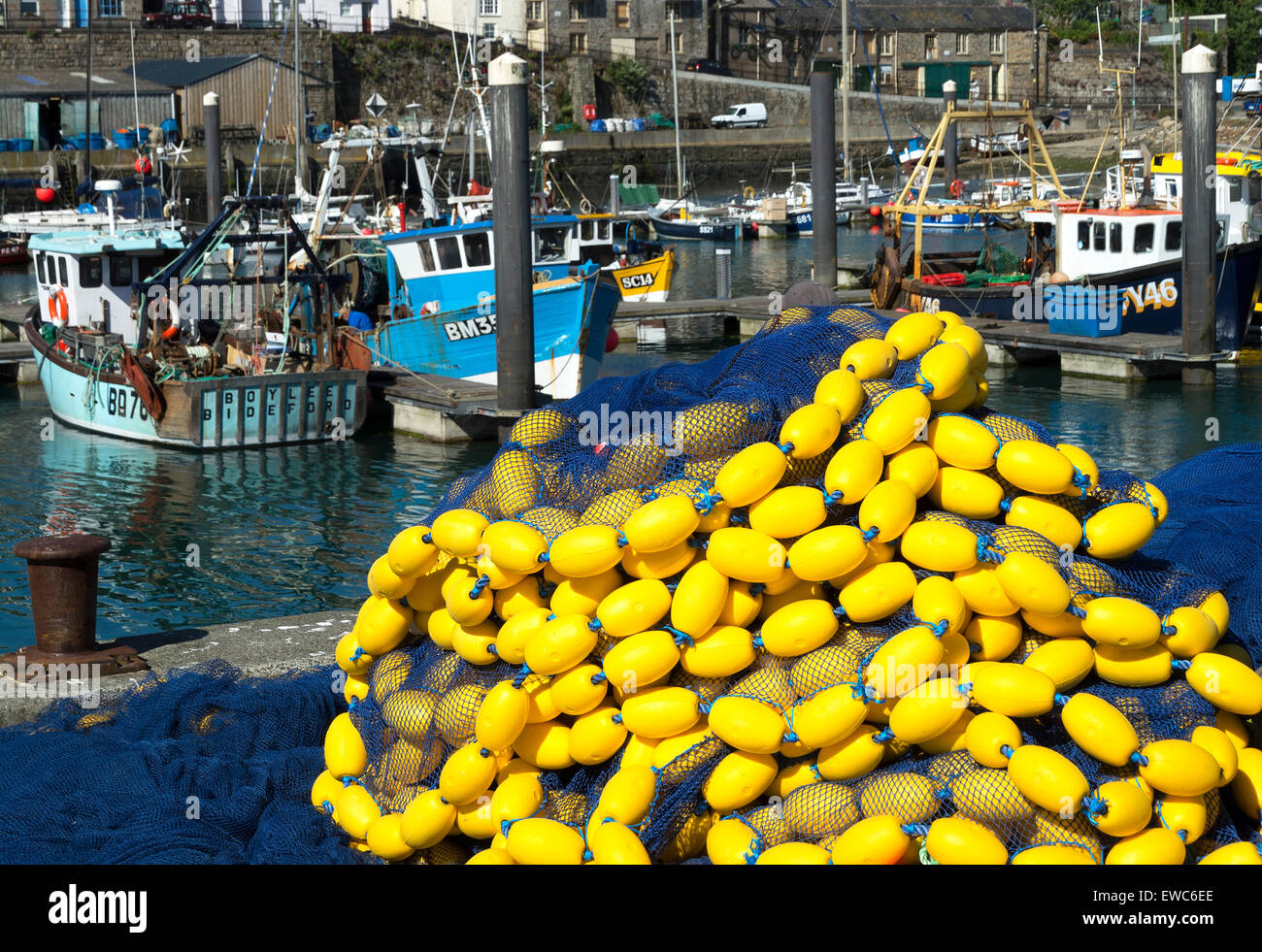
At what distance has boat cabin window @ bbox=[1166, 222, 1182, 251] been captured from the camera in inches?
738

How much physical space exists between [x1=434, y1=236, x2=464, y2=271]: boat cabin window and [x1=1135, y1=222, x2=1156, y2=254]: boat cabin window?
8.78 meters

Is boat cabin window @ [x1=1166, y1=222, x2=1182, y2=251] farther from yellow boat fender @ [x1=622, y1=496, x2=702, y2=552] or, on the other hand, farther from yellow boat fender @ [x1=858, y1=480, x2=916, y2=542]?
yellow boat fender @ [x1=622, y1=496, x2=702, y2=552]

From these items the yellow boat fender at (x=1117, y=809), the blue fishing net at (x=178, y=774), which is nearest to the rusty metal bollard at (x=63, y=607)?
the blue fishing net at (x=178, y=774)

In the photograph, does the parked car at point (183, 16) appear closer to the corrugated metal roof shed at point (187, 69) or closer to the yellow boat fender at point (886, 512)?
the corrugated metal roof shed at point (187, 69)

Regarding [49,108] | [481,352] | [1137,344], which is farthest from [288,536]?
[49,108]

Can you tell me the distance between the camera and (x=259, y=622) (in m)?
6.50

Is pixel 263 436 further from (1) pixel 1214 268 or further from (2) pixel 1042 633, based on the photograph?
(2) pixel 1042 633

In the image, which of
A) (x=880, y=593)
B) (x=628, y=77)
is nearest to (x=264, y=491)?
(x=880, y=593)

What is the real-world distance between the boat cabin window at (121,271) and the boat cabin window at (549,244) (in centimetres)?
497

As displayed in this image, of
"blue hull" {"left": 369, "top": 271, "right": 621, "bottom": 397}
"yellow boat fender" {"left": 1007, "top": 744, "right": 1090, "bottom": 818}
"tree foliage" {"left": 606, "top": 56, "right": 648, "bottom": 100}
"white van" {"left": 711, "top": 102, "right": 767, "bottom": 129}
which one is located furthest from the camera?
"tree foliage" {"left": 606, "top": 56, "right": 648, "bottom": 100}

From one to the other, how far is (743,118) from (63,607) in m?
54.3

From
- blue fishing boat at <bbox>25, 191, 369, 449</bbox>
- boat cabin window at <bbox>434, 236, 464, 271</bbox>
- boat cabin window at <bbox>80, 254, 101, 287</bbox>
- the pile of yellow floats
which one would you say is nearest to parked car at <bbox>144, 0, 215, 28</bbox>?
blue fishing boat at <bbox>25, 191, 369, 449</bbox>

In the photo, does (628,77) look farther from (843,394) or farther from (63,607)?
(843,394)
